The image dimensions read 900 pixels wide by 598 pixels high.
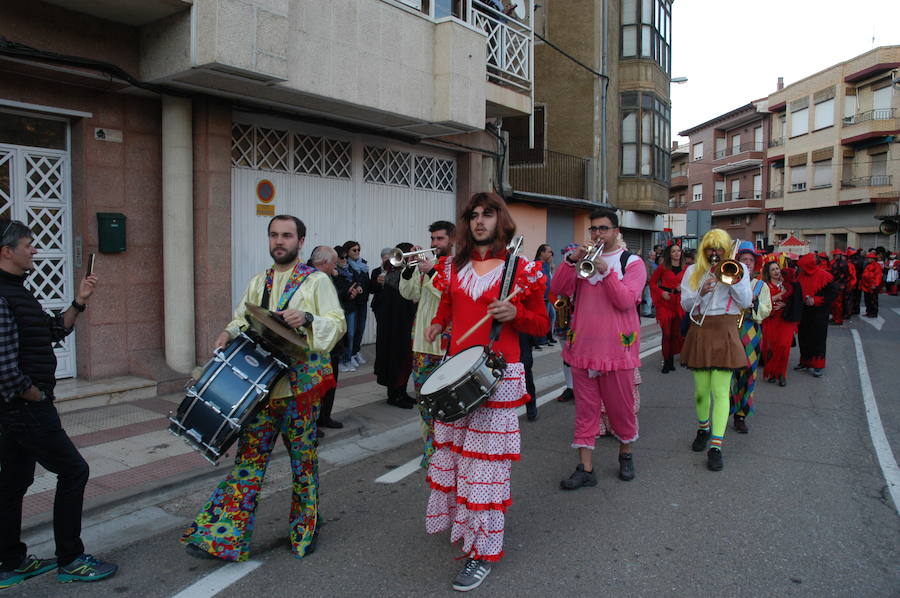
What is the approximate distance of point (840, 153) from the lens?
39.5 meters

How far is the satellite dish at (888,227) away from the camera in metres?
36.4

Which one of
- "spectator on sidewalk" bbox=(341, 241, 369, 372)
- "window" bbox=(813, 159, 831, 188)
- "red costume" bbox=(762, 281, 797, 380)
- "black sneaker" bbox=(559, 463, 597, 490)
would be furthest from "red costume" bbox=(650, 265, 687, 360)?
"window" bbox=(813, 159, 831, 188)

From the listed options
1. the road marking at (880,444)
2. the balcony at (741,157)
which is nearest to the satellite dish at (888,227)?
the balcony at (741,157)

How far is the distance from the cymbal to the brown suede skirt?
3.64 m

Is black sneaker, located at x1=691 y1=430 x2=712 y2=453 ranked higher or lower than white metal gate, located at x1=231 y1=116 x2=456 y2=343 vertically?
lower

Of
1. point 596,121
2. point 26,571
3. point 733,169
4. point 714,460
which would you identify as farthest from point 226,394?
point 733,169

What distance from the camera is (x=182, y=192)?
795 cm

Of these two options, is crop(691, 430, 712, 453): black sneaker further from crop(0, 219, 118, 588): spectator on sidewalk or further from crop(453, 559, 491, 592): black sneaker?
crop(0, 219, 118, 588): spectator on sidewalk

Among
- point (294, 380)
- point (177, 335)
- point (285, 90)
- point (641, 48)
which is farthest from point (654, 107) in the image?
point (294, 380)

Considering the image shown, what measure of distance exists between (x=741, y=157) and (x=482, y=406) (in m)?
52.2

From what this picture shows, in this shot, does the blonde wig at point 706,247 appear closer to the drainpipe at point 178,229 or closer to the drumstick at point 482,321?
the drumstick at point 482,321

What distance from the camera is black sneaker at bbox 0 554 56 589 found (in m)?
3.51

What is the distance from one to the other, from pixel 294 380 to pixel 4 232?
1575 millimetres

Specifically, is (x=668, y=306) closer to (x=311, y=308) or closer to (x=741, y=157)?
(x=311, y=308)
